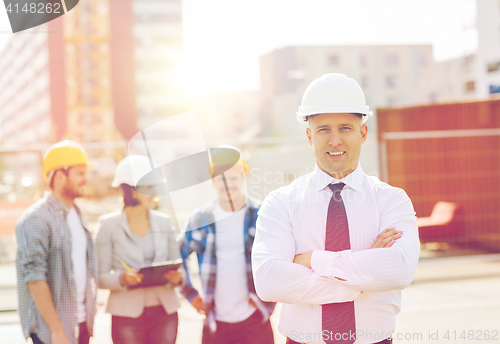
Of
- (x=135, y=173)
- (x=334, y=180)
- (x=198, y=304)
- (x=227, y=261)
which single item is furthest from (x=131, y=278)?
(x=334, y=180)

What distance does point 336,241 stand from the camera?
7.28 ft

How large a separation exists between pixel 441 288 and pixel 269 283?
5.78m

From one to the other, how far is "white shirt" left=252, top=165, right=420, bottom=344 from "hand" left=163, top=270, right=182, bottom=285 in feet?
4.15

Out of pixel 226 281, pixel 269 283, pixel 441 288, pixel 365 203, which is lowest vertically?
pixel 441 288

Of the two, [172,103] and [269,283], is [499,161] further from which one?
[172,103]

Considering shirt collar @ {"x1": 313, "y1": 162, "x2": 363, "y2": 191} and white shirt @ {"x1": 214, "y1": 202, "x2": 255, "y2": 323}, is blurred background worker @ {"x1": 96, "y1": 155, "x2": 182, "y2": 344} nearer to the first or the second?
white shirt @ {"x1": 214, "y1": 202, "x2": 255, "y2": 323}

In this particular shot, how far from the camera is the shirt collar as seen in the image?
2309 mm

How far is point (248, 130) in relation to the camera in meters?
77.9

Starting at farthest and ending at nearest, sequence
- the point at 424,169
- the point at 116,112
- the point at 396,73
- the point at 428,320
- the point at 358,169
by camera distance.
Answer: the point at 116,112 < the point at 396,73 < the point at 424,169 < the point at 428,320 < the point at 358,169

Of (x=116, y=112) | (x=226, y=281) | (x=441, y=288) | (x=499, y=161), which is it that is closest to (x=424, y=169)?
(x=499, y=161)

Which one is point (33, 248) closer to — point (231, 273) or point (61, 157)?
point (61, 157)

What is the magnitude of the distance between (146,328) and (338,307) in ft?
5.53

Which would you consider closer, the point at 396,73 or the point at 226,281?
the point at 226,281

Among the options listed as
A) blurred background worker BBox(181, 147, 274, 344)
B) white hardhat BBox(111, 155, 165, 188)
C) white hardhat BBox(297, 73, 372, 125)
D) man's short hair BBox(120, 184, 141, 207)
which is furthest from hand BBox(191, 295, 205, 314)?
white hardhat BBox(297, 73, 372, 125)
